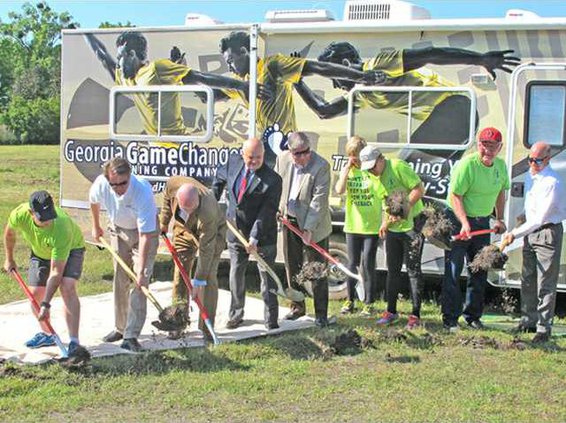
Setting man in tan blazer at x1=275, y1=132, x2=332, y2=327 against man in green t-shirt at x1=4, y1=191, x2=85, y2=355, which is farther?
man in tan blazer at x1=275, y1=132, x2=332, y2=327

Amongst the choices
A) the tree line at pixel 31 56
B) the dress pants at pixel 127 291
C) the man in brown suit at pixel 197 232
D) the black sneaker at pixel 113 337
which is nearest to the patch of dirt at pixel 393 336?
the man in brown suit at pixel 197 232

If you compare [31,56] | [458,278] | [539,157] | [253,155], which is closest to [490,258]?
[458,278]

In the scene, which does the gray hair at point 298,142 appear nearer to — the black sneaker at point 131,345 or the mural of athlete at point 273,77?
the mural of athlete at point 273,77

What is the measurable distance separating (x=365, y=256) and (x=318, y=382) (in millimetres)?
2057

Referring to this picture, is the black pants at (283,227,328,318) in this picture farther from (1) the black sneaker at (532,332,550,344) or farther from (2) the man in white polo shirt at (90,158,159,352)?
(1) the black sneaker at (532,332,550,344)

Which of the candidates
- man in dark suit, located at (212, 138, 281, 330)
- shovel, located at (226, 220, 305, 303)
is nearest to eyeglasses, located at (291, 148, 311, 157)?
man in dark suit, located at (212, 138, 281, 330)

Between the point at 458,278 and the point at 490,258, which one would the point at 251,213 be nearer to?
the point at 458,278

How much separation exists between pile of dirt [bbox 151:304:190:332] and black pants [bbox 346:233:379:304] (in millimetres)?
1942

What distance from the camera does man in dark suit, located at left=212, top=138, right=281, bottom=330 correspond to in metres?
6.66

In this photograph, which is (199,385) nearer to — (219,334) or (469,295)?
(219,334)

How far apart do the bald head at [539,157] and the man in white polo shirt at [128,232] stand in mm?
3210

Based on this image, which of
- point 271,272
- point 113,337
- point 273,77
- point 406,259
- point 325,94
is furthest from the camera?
point 273,77

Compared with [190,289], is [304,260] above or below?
above

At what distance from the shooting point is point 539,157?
6418 millimetres
